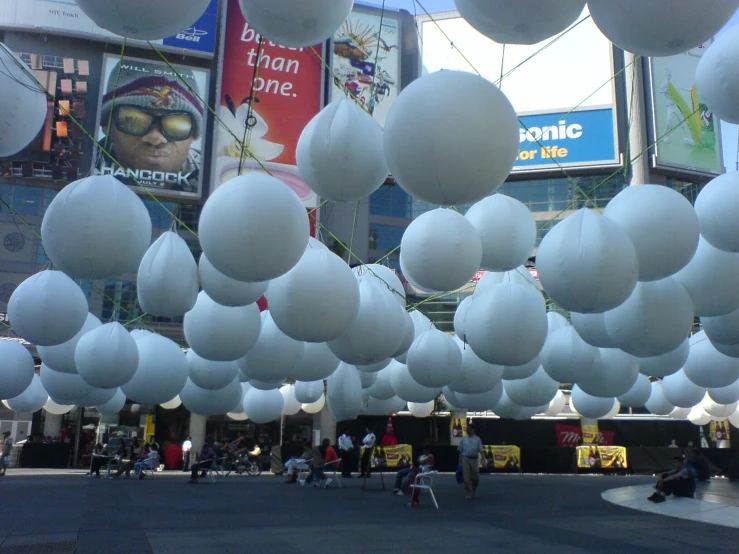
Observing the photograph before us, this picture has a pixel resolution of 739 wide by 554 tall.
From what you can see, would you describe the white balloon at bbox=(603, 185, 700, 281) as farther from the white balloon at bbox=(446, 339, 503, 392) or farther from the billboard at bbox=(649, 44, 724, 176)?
the billboard at bbox=(649, 44, 724, 176)

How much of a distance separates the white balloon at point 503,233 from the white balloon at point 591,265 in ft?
6.66

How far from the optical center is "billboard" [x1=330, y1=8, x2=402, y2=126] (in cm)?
3838

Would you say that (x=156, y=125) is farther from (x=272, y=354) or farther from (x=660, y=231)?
(x=660, y=231)

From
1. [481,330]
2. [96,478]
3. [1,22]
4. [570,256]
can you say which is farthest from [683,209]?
[1,22]

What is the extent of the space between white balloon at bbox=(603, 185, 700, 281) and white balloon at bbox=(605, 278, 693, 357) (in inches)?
29.7

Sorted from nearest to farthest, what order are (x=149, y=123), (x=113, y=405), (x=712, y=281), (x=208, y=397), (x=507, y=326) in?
(x=712, y=281)
(x=507, y=326)
(x=208, y=397)
(x=113, y=405)
(x=149, y=123)

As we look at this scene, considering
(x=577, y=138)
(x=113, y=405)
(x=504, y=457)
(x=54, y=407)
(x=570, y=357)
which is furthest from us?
(x=577, y=138)

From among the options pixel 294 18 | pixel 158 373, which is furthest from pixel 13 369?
pixel 294 18

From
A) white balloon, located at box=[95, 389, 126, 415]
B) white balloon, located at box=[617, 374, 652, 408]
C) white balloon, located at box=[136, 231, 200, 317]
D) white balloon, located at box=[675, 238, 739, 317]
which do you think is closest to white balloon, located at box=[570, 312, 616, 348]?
white balloon, located at box=[675, 238, 739, 317]

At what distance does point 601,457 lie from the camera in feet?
77.5

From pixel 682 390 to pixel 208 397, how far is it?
7.58 meters

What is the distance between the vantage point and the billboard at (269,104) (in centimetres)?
3672

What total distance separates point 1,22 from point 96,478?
28549mm

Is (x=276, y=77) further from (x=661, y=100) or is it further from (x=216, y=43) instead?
(x=661, y=100)
